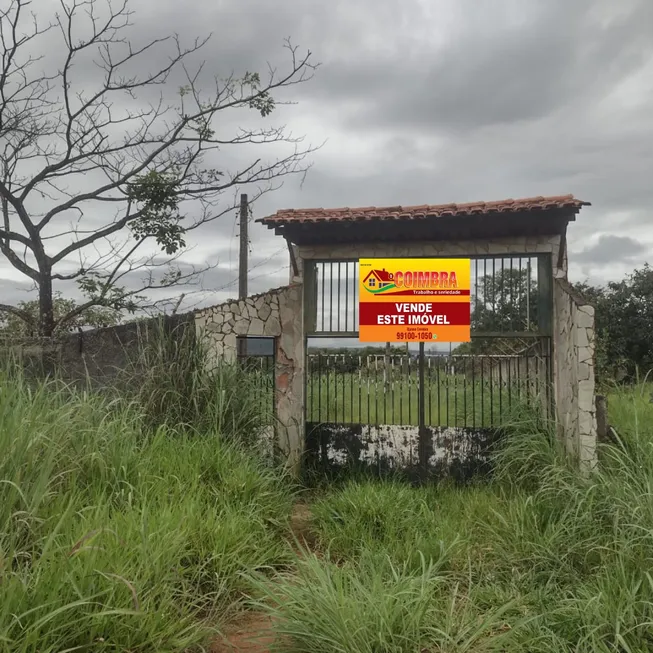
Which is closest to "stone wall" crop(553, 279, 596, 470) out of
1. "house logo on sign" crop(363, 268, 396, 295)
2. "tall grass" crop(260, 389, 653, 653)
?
"tall grass" crop(260, 389, 653, 653)

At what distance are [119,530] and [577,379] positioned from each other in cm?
513

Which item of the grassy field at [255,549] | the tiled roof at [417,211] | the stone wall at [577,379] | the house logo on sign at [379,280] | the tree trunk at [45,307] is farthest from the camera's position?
the tree trunk at [45,307]

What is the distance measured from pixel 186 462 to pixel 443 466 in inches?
152

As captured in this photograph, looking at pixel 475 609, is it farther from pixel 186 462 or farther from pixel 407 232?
pixel 407 232

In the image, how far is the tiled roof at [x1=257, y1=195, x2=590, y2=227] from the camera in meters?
7.20

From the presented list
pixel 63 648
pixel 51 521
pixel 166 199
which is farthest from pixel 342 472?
pixel 166 199

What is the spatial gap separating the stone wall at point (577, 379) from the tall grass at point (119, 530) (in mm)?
3401

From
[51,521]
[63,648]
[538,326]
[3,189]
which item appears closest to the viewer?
[63,648]

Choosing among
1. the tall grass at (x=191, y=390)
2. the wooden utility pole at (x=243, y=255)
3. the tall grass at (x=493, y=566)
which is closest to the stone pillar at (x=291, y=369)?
the tall grass at (x=191, y=390)

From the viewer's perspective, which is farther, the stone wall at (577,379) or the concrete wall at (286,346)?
the concrete wall at (286,346)

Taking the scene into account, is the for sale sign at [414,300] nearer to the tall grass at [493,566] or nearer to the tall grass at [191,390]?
the tall grass at [493,566]

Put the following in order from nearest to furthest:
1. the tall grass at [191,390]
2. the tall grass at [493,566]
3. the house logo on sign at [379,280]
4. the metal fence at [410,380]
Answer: the tall grass at [493,566], the tall grass at [191,390], the metal fence at [410,380], the house logo on sign at [379,280]

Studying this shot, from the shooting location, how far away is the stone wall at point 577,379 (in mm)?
6539

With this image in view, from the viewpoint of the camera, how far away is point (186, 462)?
525cm
